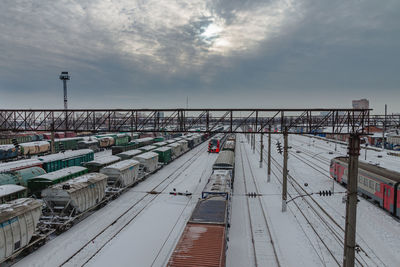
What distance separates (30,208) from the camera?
563 inches

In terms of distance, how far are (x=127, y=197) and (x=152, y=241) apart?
10.6 m

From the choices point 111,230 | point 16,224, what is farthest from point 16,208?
point 111,230

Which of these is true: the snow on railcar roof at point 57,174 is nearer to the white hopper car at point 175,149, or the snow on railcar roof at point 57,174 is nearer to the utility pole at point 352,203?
the utility pole at point 352,203

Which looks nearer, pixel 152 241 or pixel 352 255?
pixel 352 255

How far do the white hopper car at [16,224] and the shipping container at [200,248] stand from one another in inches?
385

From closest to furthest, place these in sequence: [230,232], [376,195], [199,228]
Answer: [199,228] < [230,232] < [376,195]

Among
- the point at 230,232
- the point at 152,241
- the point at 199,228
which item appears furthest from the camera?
the point at 230,232

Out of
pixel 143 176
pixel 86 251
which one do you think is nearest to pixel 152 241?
pixel 86 251

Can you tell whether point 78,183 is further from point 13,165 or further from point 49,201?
point 13,165

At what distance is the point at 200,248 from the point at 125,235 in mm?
9050

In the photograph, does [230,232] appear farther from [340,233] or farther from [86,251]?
[86,251]

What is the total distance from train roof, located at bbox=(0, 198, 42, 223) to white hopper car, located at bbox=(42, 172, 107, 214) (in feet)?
7.50

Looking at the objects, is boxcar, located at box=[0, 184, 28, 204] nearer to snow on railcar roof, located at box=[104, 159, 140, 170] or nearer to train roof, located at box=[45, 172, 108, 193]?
train roof, located at box=[45, 172, 108, 193]

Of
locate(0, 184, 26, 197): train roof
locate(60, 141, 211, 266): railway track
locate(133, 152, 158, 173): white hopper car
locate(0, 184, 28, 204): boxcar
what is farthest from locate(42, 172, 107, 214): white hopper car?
locate(133, 152, 158, 173): white hopper car
